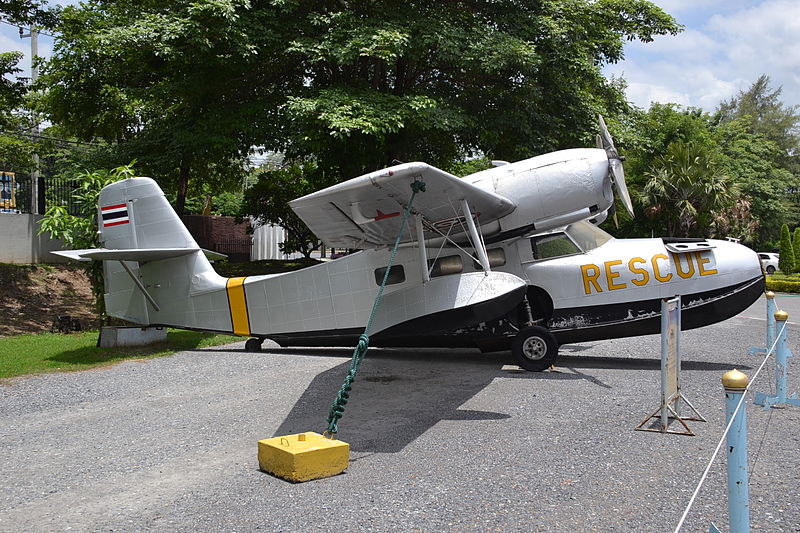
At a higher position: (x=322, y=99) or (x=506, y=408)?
(x=322, y=99)

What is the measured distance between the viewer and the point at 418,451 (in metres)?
6.45

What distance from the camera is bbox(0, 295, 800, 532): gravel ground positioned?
4.78 metres

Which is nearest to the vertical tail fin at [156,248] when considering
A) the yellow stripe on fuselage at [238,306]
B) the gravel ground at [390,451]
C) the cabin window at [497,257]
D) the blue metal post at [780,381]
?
the yellow stripe on fuselage at [238,306]

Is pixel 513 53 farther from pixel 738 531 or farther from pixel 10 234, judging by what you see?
pixel 10 234

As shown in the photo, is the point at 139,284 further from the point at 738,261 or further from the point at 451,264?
the point at 738,261

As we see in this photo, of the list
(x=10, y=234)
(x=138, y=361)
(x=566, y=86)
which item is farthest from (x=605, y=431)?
(x=10, y=234)

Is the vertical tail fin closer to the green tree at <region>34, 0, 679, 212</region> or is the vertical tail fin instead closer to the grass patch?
the grass patch

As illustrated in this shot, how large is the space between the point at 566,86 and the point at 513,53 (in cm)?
316

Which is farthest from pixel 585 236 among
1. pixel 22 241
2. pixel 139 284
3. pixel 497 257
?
pixel 22 241

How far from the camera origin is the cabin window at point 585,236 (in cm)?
1125

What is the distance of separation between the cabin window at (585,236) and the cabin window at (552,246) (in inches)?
4.8

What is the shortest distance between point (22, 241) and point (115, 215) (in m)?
11.9

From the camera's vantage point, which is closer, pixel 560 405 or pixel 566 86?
pixel 560 405

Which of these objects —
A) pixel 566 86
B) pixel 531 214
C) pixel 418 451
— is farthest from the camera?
pixel 566 86
